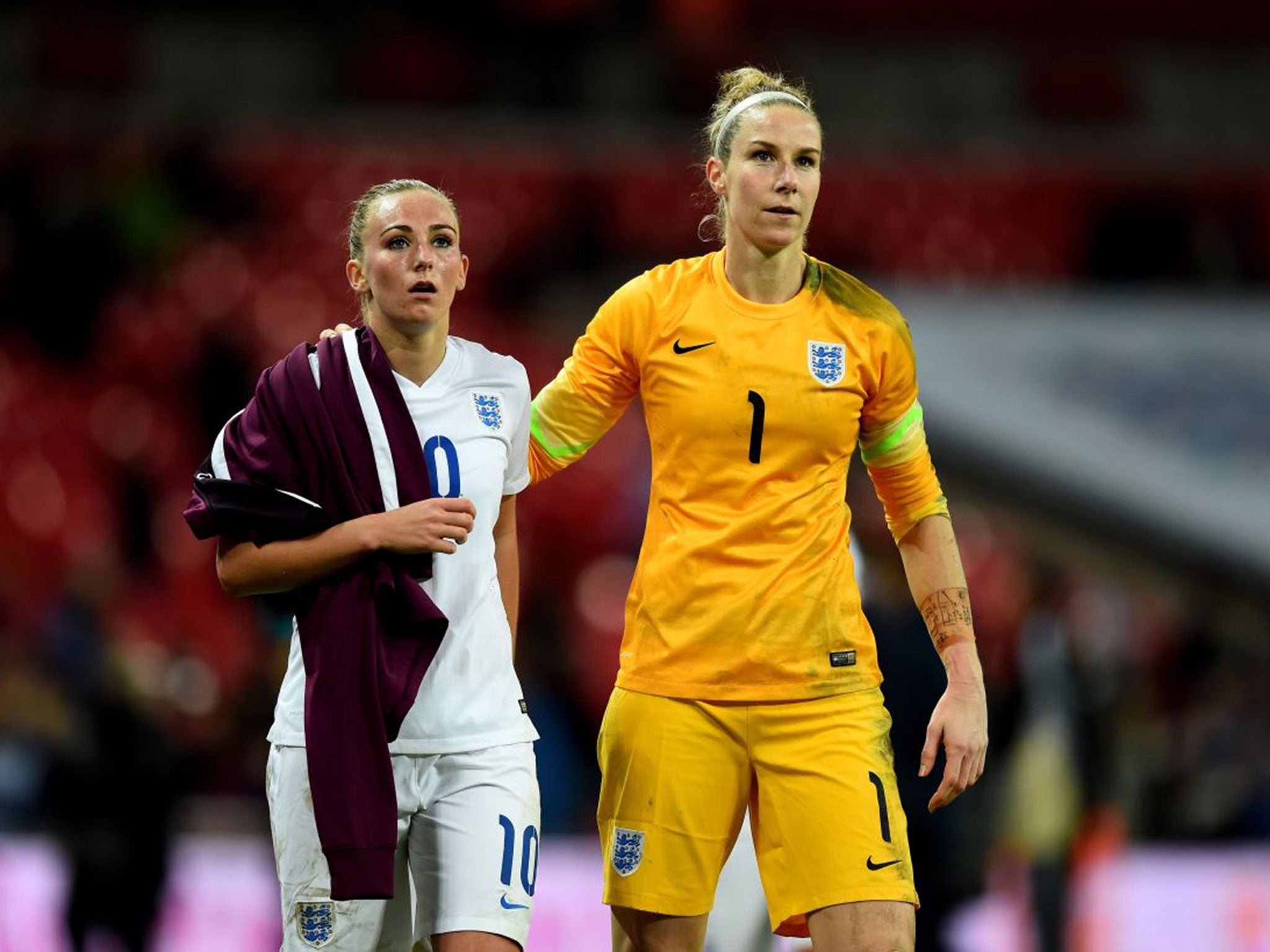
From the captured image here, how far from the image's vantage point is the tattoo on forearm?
438 centimetres

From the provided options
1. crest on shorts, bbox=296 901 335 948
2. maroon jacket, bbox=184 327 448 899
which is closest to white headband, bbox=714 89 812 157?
maroon jacket, bbox=184 327 448 899

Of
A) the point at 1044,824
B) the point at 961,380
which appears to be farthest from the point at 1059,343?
the point at 1044,824

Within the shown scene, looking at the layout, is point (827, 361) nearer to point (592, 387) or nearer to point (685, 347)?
point (685, 347)

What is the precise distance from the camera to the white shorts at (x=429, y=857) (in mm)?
3941

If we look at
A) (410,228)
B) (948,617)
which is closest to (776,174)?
(410,228)

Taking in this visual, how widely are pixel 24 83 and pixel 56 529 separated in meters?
4.86

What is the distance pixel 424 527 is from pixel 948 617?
3.95 ft

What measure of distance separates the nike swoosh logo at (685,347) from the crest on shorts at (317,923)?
137 centimetres

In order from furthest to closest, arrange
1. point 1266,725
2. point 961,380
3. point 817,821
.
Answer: point 961,380 → point 1266,725 → point 817,821

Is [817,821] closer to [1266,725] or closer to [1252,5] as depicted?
[1266,725]

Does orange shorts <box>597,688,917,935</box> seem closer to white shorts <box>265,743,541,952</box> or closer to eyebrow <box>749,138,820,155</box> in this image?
white shorts <box>265,743,541,952</box>

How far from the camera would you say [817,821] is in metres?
4.18

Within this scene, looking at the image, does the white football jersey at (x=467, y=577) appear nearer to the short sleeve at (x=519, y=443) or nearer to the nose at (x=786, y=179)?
the short sleeve at (x=519, y=443)

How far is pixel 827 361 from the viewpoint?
4.32 metres
